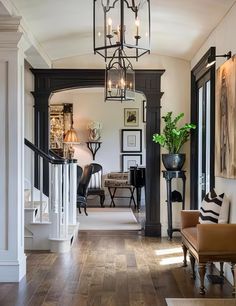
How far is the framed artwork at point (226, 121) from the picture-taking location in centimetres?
470

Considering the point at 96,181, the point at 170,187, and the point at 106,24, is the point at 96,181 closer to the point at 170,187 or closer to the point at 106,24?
the point at 170,187

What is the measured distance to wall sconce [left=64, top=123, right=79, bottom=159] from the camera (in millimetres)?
11859

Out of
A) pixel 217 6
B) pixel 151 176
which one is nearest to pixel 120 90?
pixel 217 6

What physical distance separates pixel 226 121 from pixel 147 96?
294 centimetres

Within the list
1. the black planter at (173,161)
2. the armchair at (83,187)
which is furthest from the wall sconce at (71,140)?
the black planter at (173,161)

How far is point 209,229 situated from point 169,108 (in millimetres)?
3759

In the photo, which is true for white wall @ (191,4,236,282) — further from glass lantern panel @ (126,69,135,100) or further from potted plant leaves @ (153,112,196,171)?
potted plant leaves @ (153,112,196,171)

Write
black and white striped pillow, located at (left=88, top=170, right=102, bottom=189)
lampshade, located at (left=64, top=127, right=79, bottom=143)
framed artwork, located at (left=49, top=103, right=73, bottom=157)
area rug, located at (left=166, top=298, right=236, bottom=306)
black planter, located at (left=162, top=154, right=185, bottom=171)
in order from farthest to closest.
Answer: framed artwork, located at (left=49, top=103, right=73, bottom=157)
lampshade, located at (left=64, top=127, right=79, bottom=143)
black and white striped pillow, located at (left=88, top=170, right=102, bottom=189)
black planter, located at (left=162, top=154, right=185, bottom=171)
area rug, located at (left=166, top=298, right=236, bottom=306)

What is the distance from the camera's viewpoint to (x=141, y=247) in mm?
6766

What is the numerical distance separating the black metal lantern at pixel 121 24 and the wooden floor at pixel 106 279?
225 centimetres

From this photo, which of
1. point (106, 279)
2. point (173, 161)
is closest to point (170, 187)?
point (173, 161)

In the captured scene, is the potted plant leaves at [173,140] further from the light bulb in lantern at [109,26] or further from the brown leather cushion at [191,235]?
the light bulb in lantern at [109,26]

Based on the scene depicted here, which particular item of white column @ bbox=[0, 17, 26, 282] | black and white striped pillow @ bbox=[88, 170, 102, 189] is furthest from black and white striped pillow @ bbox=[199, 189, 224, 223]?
black and white striped pillow @ bbox=[88, 170, 102, 189]

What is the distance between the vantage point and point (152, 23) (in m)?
5.92
